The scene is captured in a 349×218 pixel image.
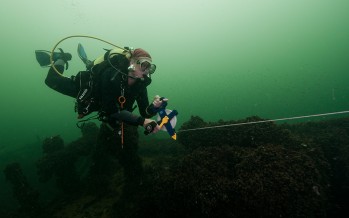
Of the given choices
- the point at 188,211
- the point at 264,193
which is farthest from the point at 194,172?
the point at 264,193

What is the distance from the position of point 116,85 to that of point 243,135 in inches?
152

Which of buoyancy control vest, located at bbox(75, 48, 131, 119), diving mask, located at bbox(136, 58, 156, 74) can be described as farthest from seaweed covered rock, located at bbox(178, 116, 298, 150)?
buoyancy control vest, located at bbox(75, 48, 131, 119)

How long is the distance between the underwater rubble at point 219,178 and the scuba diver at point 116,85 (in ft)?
5.54

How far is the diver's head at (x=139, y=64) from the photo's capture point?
4.32 meters

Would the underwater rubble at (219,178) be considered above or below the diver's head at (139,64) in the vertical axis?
below

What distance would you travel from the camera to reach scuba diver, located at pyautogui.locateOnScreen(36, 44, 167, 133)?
4.12m

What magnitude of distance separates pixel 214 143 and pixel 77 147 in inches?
244

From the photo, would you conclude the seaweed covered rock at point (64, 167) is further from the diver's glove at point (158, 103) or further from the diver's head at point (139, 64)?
the diver's head at point (139, 64)

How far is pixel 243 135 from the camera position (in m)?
6.14

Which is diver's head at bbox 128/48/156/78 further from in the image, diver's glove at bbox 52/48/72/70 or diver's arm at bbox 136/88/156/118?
diver's glove at bbox 52/48/72/70

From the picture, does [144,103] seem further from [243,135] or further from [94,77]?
[243,135]

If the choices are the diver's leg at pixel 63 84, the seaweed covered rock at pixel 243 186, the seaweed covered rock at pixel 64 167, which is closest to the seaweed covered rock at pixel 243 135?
the seaweed covered rock at pixel 243 186

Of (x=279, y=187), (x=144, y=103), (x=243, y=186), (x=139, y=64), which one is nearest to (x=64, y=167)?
(x=144, y=103)

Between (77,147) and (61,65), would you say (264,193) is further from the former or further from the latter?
(77,147)
